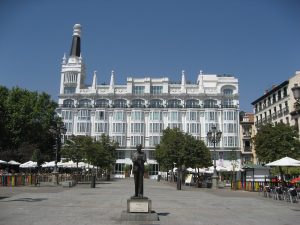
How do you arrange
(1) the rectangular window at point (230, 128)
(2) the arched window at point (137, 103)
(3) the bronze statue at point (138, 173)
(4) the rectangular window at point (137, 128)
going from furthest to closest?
(2) the arched window at point (137, 103) < (4) the rectangular window at point (137, 128) < (1) the rectangular window at point (230, 128) < (3) the bronze statue at point (138, 173)

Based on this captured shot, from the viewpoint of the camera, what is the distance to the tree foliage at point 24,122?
51.1 m

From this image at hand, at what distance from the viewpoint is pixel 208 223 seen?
11.4m

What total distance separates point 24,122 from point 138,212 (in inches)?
1748

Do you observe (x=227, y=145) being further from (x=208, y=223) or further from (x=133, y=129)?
(x=208, y=223)

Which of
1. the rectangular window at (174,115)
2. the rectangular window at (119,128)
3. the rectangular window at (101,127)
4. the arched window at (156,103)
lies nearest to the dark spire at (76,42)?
the rectangular window at (101,127)

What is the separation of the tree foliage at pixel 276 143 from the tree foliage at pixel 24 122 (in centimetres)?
3236

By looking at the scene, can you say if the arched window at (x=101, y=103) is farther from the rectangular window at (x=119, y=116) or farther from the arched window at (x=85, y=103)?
the rectangular window at (x=119, y=116)

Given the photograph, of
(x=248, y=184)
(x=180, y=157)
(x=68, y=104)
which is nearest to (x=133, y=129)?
(x=68, y=104)

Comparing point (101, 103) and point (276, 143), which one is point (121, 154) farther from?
point (276, 143)

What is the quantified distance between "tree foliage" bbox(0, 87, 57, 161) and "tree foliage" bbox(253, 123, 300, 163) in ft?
106

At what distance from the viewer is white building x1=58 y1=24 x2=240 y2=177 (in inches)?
3401

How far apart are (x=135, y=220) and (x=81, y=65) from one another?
8533 cm

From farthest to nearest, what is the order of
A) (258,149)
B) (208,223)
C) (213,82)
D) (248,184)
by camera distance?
(213,82) < (258,149) < (248,184) < (208,223)

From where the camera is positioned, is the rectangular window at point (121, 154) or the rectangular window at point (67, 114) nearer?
the rectangular window at point (121, 154)
